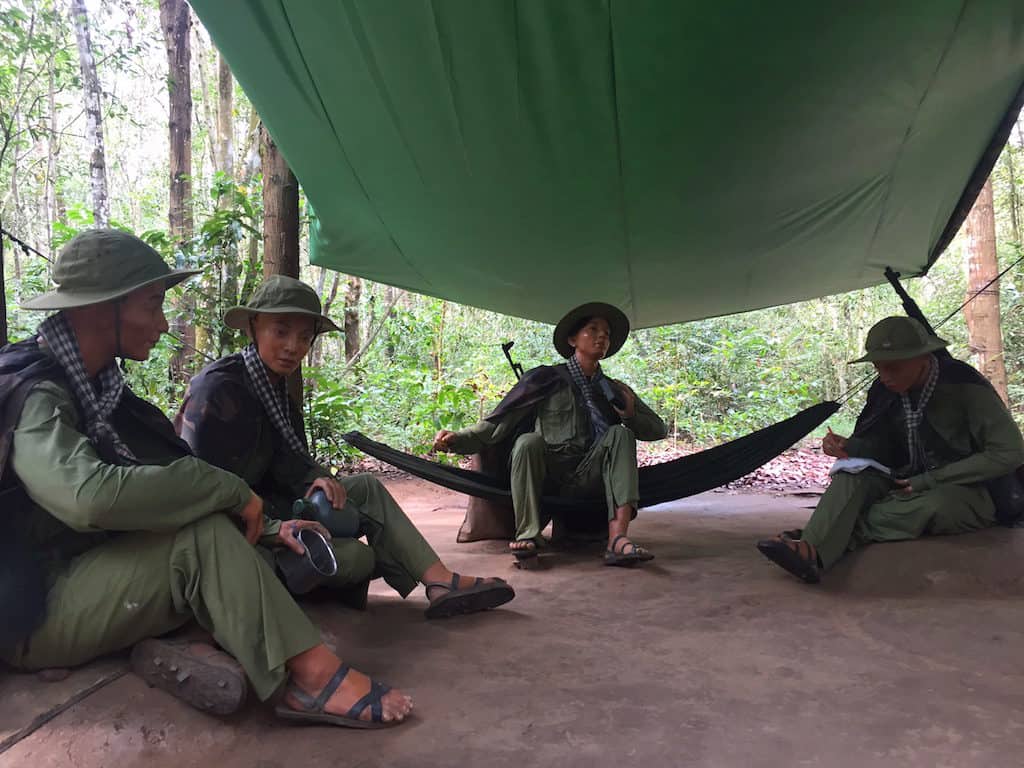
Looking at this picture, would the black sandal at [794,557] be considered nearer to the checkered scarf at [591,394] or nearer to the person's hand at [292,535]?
the checkered scarf at [591,394]

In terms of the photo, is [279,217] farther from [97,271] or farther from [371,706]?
[371,706]

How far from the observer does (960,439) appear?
2.30 metres

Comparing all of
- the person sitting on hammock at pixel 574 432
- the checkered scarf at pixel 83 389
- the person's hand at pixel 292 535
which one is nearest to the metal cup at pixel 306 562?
the person's hand at pixel 292 535

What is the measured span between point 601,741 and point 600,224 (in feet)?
7.02

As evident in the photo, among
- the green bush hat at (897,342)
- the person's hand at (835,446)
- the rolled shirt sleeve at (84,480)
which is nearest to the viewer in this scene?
the rolled shirt sleeve at (84,480)

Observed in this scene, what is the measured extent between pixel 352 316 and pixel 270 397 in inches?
204

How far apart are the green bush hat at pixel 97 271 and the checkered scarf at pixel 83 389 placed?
1.8 inches

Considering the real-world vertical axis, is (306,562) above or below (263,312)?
below

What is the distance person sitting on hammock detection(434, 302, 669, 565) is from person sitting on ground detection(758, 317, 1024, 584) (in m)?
0.67

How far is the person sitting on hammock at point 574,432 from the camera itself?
2648 mm

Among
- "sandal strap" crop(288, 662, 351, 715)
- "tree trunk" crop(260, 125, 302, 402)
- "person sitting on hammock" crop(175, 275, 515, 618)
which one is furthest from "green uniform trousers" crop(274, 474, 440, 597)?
"tree trunk" crop(260, 125, 302, 402)

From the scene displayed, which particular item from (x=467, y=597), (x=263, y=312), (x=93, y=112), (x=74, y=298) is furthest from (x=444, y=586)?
(x=93, y=112)

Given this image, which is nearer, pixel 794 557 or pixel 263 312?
pixel 263 312

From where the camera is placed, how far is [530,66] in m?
1.97
